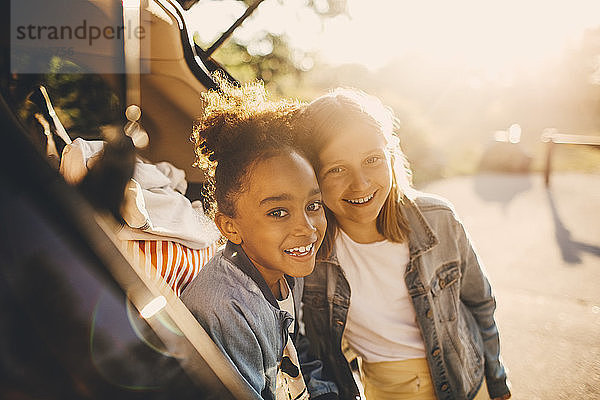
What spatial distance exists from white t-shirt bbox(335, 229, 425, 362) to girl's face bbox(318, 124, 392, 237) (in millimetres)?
218

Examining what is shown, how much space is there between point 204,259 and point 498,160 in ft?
29.8

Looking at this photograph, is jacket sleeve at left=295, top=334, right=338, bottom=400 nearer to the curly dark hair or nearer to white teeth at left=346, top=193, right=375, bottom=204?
white teeth at left=346, top=193, right=375, bottom=204

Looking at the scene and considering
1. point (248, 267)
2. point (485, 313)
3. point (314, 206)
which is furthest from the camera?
point (485, 313)

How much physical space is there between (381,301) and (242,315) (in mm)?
882

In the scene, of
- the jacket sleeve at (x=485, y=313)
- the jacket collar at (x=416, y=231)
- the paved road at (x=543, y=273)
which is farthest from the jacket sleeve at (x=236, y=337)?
the paved road at (x=543, y=273)

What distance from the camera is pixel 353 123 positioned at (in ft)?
5.98

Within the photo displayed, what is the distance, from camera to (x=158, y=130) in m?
2.42

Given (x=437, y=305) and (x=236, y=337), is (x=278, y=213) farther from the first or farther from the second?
(x=437, y=305)

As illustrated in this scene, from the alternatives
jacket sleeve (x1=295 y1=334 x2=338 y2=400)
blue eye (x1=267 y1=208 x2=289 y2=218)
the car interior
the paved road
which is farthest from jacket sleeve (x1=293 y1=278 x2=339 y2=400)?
the paved road

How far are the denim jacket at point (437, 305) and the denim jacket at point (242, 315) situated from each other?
529mm

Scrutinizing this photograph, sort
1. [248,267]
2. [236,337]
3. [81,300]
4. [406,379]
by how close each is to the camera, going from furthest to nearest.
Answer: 1. [406,379]
2. [248,267]
3. [236,337]
4. [81,300]

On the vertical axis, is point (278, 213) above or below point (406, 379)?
above

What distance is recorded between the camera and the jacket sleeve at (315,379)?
181 cm

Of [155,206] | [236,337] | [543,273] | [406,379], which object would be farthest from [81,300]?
[543,273]
